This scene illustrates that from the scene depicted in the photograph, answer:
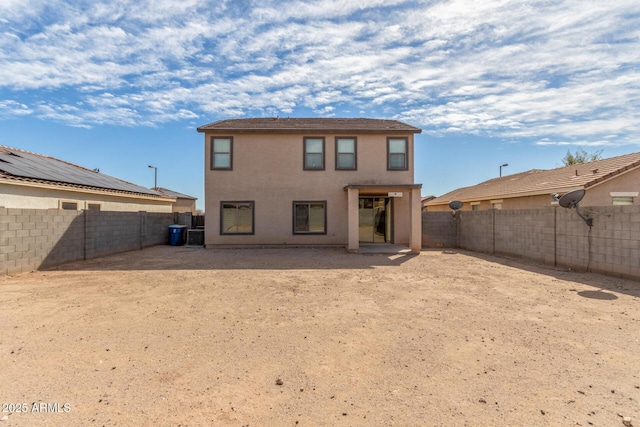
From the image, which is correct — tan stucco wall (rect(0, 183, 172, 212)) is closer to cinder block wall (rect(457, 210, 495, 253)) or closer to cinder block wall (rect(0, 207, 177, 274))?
cinder block wall (rect(0, 207, 177, 274))

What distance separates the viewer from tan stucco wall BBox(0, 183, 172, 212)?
1075 centimetres

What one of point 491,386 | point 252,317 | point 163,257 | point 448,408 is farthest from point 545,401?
point 163,257

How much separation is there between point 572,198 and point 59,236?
605 inches

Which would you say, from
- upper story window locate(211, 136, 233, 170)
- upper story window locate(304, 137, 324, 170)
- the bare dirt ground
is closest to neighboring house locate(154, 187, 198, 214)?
upper story window locate(211, 136, 233, 170)

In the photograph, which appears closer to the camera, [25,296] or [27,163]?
[25,296]

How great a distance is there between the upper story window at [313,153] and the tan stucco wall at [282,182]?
23cm

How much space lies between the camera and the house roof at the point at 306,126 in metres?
14.7

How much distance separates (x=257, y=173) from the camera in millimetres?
14977

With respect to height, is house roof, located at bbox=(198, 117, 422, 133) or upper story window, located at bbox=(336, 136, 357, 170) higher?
house roof, located at bbox=(198, 117, 422, 133)

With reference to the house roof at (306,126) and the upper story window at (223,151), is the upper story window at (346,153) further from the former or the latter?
the upper story window at (223,151)

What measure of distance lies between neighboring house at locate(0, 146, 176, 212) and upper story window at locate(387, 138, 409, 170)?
13678mm

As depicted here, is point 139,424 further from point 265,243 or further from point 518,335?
point 265,243

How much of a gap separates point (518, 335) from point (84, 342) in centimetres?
588

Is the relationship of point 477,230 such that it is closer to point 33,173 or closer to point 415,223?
point 415,223
